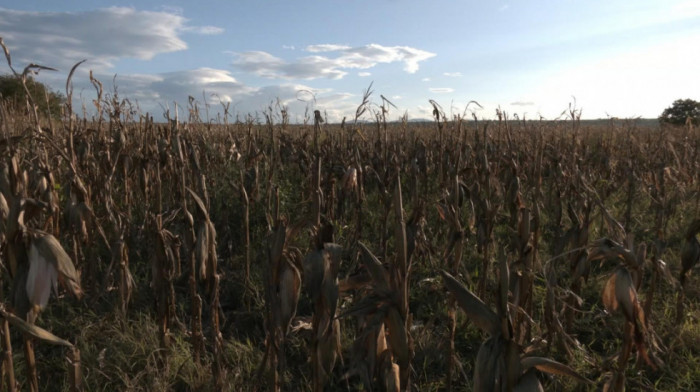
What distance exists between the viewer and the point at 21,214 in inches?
45.2

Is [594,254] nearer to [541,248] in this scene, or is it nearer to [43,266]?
[43,266]

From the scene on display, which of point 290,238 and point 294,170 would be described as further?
point 294,170

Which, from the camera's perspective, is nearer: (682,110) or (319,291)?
(319,291)

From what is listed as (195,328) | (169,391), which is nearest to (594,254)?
(195,328)

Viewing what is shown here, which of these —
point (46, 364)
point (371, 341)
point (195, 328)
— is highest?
point (371, 341)

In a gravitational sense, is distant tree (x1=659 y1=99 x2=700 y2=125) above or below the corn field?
above

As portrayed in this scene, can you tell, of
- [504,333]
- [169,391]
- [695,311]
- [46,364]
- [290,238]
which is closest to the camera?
[504,333]

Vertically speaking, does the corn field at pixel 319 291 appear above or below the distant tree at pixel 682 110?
below

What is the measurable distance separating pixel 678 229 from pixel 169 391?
533 cm

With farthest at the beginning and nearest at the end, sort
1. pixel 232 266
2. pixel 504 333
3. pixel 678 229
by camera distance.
A: pixel 678 229 < pixel 232 266 < pixel 504 333

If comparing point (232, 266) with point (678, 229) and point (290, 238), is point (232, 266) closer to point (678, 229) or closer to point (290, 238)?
point (290, 238)

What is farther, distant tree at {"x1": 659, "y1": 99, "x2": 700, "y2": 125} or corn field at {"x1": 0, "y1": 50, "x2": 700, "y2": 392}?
distant tree at {"x1": 659, "y1": 99, "x2": 700, "y2": 125}

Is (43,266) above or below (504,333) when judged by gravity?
above

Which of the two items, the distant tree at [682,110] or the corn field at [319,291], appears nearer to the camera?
the corn field at [319,291]
